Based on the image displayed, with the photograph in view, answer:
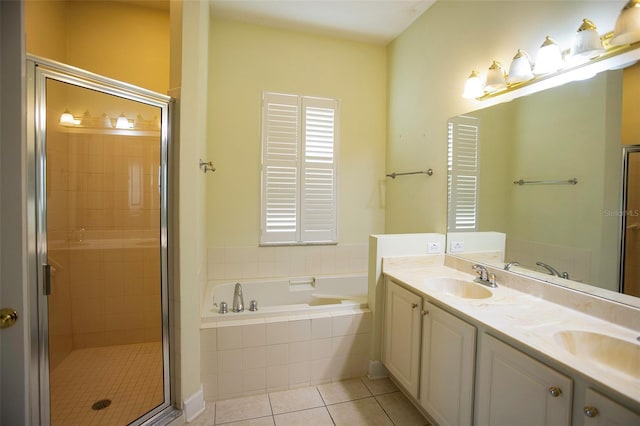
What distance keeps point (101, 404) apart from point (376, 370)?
1.87m

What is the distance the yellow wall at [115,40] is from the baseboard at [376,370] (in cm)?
308

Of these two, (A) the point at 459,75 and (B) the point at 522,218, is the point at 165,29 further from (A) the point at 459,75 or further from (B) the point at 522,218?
(B) the point at 522,218

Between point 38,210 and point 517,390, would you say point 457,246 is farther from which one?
point 38,210

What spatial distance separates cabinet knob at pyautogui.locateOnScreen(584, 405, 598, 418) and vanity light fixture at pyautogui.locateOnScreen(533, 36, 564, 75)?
62.1 inches

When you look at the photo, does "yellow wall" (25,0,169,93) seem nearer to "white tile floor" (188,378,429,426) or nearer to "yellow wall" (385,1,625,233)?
"yellow wall" (385,1,625,233)

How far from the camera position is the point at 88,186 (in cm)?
212

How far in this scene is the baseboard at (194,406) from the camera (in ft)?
6.01

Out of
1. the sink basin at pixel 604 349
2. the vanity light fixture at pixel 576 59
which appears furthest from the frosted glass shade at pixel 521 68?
the sink basin at pixel 604 349

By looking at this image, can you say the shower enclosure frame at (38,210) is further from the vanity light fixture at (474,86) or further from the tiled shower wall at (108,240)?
the vanity light fixture at (474,86)

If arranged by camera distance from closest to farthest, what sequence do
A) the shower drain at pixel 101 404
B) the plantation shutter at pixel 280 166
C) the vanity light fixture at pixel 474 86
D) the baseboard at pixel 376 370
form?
the shower drain at pixel 101 404, the vanity light fixture at pixel 474 86, the baseboard at pixel 376 370, the plantation shutter at pixel 280 166

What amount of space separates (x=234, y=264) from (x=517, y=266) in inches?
93.6

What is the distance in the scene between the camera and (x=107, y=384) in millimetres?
2020

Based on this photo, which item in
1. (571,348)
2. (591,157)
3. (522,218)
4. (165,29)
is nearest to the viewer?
(571,348)

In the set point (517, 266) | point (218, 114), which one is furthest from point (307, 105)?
point (517, 266)
